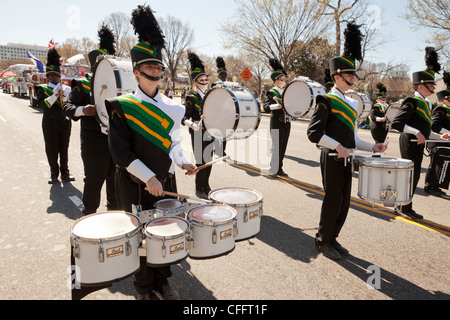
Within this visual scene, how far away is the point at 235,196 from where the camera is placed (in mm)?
3154

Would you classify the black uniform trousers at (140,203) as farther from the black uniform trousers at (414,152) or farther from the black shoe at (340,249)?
the black uniform trousers at (414,152)

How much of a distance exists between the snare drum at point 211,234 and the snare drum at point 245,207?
205 mm

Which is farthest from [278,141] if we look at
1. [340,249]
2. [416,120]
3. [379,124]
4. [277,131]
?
[340,249]

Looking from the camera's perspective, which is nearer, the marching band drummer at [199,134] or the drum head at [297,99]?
the marching band drummer at [199,134]

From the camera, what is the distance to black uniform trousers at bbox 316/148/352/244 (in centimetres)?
374

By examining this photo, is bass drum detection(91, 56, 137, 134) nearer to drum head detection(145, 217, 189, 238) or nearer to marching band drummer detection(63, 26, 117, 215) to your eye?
marching band drummer detection(63, 26, 117, 215)

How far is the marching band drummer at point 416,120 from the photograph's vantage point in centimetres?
508

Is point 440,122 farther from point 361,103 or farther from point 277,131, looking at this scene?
point 361,103

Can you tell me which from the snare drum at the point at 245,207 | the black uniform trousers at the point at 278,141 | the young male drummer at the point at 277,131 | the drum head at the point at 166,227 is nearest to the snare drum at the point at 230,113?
the snare drum at the point at 245,207

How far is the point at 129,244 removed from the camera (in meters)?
2.26

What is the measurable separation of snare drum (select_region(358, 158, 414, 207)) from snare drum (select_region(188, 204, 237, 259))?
A: 1784 millimetres

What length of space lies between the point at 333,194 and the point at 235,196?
1.35m

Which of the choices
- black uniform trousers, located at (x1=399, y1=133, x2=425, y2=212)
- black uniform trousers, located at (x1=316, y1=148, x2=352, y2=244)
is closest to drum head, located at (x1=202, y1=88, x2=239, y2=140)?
black uniform trousers, located at (x1=316, y1=148, x2=352, y2=244)

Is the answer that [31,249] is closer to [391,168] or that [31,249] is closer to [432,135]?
[391,168]
